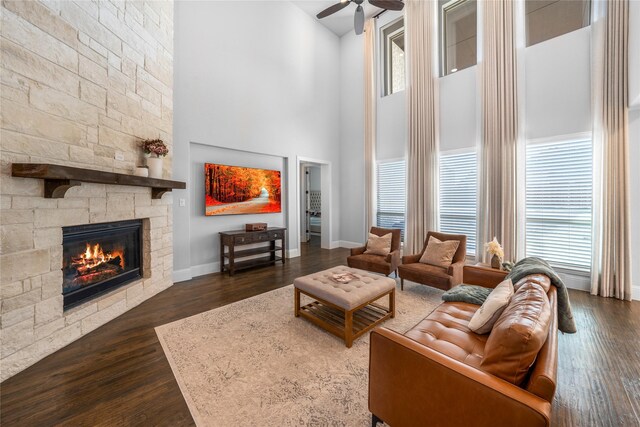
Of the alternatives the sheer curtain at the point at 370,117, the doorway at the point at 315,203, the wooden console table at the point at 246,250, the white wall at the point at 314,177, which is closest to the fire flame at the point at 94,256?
the wooden console table at the point at 246,250

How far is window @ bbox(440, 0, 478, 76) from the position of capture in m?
4.94

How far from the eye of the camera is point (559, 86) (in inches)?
153

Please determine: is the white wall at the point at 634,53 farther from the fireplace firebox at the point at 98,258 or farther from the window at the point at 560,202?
the fireplace firebox at the point at 98,258

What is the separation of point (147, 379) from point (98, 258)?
181 centimetres

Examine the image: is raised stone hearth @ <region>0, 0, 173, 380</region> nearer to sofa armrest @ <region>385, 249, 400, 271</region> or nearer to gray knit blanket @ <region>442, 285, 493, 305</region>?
sofa armrest @ <region>385, 249, 400, 271</region>

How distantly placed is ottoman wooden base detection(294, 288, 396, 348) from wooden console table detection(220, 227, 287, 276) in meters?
2.14

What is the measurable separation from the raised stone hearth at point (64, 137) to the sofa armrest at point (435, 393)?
9.41 ft

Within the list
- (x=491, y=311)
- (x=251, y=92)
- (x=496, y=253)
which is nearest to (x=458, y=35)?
(x=251, y=92)

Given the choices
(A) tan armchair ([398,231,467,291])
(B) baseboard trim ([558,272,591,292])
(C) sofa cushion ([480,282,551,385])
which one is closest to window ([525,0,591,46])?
(A) tan armchair ([398,231,467,291])

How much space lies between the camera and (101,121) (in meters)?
2.87

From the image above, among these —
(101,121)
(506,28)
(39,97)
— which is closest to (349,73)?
(506,28)

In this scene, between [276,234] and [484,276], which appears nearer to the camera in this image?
[484,276]

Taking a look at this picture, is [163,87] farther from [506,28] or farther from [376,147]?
[506,28]

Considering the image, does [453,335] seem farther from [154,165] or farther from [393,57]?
[393,57]
